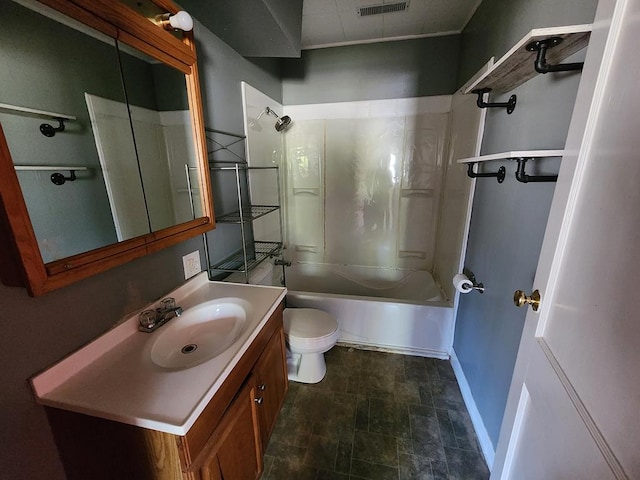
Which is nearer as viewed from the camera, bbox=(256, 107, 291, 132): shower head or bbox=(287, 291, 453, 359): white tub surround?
bbox=(287, 291, 453, 359): white tub surround

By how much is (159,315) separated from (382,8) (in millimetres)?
2365

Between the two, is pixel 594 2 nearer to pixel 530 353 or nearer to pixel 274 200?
pixel 530 353

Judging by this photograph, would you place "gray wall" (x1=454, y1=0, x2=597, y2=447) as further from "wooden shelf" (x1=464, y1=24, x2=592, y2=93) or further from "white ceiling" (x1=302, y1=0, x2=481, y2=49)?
"white ceiling" (x1=302, y1=0, x2=481, y2=49)

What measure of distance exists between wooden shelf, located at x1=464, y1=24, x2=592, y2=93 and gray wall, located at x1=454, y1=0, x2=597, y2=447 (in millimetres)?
62

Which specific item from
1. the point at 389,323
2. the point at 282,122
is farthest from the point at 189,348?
the point at 282,122

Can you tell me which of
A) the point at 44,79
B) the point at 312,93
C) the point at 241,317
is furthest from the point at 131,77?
the point at 312,93

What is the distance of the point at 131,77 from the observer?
0.97m

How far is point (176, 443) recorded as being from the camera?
674 millimetres

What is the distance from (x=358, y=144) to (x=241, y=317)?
209 centimetres

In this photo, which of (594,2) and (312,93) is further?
(312,93)

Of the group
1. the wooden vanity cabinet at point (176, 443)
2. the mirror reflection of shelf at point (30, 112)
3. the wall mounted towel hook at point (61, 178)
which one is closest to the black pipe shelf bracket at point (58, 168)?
the wall mounted towel hook at point (61, 178)

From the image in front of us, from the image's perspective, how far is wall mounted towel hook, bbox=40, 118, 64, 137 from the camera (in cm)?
70

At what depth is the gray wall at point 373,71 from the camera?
2275 mm

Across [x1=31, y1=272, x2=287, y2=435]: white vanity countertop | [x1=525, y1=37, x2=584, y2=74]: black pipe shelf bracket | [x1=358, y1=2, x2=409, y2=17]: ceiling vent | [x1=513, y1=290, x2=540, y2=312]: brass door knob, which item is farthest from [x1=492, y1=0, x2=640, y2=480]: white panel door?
[x1=358, y1=2, x2=409, y2=17]: ceiling vent
